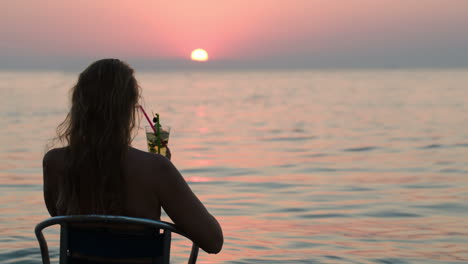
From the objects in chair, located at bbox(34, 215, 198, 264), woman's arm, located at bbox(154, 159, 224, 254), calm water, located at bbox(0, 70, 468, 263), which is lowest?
calm water, located at bbox(0, 70, 468, 263)

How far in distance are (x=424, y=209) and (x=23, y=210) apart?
468 cm

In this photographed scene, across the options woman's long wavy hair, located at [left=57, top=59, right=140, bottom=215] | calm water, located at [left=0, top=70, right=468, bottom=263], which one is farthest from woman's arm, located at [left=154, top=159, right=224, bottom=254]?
calm water, located at [left=0, top=70, right=468, bottom=263]

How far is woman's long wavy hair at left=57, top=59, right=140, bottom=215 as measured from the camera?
8.70 feet

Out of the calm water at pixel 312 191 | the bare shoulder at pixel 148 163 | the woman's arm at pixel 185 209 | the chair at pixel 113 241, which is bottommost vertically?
the calm water at pixel 312 191

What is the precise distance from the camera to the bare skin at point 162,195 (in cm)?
263

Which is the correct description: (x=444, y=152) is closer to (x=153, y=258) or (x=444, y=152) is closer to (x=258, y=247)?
(x=258, y=247)

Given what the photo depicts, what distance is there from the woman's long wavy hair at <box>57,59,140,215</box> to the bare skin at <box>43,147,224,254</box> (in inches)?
1.5

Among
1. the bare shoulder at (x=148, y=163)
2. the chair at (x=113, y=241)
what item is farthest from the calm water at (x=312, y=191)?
the bare shoulder at (x=148, y=163)

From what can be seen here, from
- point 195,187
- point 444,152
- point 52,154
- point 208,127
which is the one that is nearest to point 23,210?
point 195,187

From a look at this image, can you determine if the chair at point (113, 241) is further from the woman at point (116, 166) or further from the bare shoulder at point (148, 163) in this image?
the bare shoulder at point (148, 163)

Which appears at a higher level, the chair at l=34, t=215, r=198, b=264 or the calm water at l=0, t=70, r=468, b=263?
the chair at l=34, t=215, r=198, b=264

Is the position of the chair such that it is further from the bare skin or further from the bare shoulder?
the bare shoulder

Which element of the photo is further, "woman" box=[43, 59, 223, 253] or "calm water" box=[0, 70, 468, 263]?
"calm water" box=[0, 70, 468, 263]

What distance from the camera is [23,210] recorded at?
9.08 m
